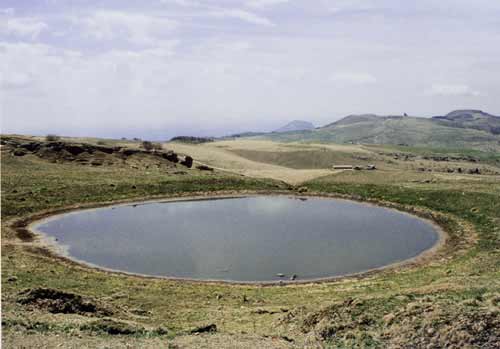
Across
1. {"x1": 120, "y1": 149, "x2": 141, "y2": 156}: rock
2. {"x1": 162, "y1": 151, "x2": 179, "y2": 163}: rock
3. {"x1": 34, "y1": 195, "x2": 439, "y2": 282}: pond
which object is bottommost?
{"x1": 34, "y1": 195, "x2": 439, "y2": 282}: pond

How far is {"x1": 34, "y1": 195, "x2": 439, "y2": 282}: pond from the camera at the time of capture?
1171 inches

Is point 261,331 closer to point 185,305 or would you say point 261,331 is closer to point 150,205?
point 185,305

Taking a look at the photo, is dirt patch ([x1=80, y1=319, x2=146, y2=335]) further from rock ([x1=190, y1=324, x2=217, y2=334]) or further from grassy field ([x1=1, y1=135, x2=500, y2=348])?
rock ([x1=190, y1=324, x2=217, y2=334])

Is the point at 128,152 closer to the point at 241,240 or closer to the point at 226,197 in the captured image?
the point at 226,197

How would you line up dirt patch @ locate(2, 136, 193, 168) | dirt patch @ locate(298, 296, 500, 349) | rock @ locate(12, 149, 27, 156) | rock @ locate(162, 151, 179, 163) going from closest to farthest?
dirt patch @ locate(298, 296, 500, 349) → rock @ locate(12, 149, 27, 156) → dirt patch @ locate(2, 136, 193, 168) → rock @ locate(162, 151, 179, 163)

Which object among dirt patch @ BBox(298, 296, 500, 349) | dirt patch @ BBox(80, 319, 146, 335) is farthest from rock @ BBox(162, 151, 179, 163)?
dirt patch @ BBox(298, 296, 500, 349)

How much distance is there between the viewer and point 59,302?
19.0 meters

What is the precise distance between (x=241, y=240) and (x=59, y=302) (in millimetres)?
18313

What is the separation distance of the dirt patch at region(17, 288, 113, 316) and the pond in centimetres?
881

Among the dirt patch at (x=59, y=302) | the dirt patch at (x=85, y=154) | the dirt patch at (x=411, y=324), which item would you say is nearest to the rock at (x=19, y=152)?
the dirt patch at (x=85, y=154)

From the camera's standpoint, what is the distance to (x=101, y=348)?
14312mm

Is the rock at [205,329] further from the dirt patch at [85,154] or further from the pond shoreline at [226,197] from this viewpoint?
the dirt patch at [85,154]

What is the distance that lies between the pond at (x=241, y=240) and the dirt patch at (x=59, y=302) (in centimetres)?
881

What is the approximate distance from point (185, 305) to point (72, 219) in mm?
24369
